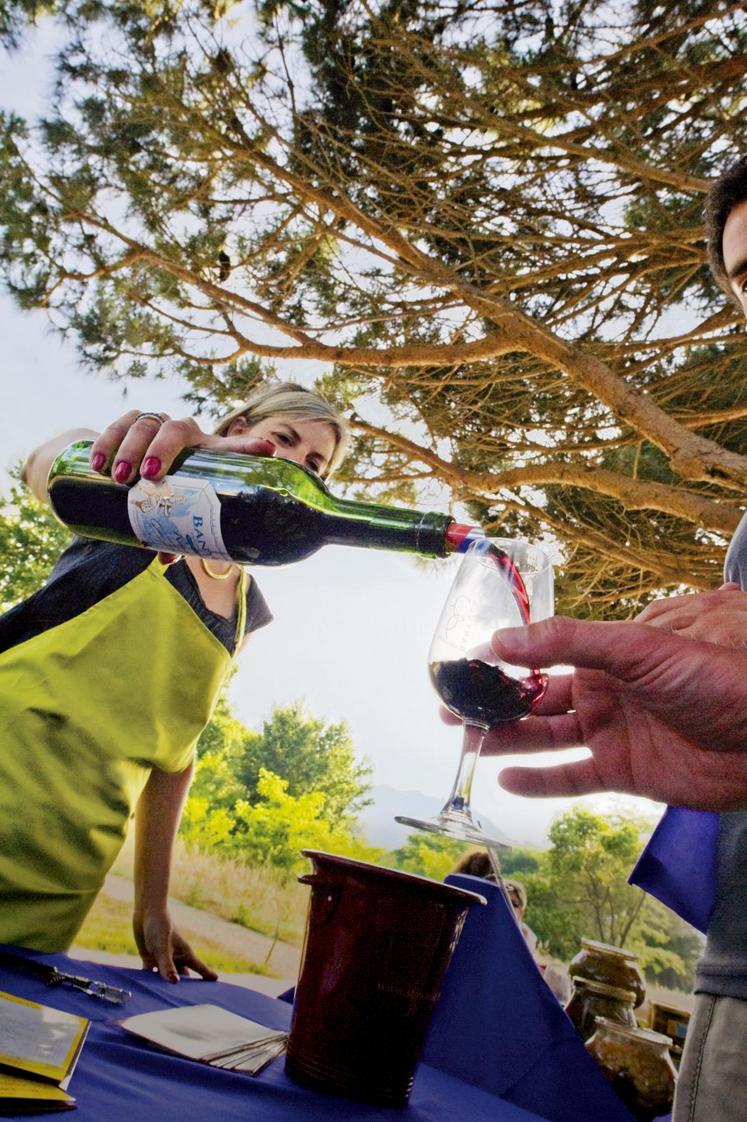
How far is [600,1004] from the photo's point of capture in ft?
4.43

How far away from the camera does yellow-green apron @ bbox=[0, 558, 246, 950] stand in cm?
102

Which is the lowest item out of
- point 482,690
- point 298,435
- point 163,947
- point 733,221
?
point 163,947

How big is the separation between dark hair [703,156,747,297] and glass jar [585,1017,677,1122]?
1.40 meters

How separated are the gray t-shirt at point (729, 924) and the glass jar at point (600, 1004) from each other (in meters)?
0.38

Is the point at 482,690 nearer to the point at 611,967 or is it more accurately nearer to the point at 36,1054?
the point at 36,1054

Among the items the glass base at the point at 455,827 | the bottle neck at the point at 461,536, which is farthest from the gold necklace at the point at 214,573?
the glass base at the point at 455,827

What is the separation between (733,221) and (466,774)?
45.7 inches

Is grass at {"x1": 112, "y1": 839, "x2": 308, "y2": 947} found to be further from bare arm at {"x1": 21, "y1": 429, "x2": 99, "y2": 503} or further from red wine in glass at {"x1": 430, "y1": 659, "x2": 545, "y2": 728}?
red wine in glass at {"x1": 430, "y1": 659, "x2": 545, "y2": 728}

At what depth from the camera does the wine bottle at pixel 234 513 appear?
2.83ft

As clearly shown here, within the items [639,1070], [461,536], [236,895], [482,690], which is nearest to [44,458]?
[461,536]

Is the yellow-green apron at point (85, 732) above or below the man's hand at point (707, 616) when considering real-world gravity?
below

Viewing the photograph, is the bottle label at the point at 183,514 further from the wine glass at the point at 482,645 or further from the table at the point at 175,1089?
the table at the point at 175,1089

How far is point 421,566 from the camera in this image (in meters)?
4.81

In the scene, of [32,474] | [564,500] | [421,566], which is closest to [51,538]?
[421,566]
